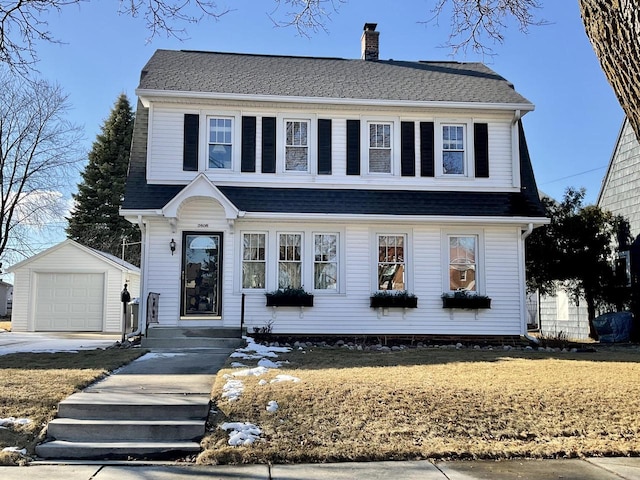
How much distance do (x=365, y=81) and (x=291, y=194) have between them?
3769 millimetres

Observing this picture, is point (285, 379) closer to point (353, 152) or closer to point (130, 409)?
point (130, 409)

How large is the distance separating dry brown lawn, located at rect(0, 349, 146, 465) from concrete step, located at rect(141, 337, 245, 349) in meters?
0.81

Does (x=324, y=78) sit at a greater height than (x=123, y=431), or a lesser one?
greater

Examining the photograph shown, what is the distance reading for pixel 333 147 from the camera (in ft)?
44.8

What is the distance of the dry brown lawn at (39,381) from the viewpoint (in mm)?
5875

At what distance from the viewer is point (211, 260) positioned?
1308cm

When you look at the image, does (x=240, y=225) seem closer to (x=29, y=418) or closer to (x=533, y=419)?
(x=29, y=418)

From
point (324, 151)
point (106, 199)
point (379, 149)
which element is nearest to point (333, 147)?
point (324, 151)

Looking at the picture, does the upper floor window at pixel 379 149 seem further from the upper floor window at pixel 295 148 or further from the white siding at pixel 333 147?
the upper floor window at pixel 295 148

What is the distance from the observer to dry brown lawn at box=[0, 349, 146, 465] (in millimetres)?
5875

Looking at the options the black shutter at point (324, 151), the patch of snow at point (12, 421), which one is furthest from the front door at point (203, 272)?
the patch of snow at point (12, 421)

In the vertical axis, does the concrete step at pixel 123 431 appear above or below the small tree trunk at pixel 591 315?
below

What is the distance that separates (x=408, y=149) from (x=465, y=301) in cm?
375

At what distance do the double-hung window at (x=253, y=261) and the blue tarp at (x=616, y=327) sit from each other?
367 inches
